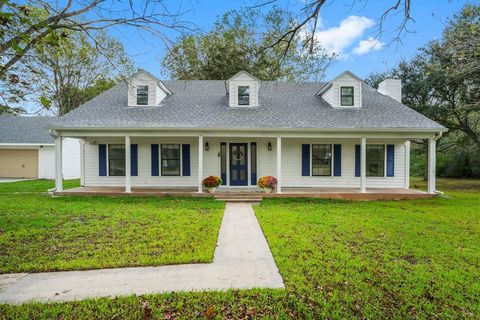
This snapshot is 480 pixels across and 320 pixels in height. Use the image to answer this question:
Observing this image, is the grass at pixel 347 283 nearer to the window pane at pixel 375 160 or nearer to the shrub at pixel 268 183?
the shrub at pixel 268 183

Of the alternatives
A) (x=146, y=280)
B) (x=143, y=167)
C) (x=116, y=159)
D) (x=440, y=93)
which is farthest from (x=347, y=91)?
(x=146, y=280)

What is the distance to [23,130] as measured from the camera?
21344mm

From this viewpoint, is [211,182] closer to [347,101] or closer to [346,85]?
[347,101]

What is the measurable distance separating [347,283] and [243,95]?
34.2 ft

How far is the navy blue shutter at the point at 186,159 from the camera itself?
1252 centimetres

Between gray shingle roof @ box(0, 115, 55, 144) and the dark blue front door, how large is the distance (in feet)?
48.7

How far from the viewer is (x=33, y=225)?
6801 mm

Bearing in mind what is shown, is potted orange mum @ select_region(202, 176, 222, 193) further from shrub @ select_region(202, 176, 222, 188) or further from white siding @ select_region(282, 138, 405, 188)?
white siding @ select_region(282, 138, 405, 188)

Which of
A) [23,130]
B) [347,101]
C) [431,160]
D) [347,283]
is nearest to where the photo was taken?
[347,283]

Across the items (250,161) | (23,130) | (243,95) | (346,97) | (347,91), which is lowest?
(250,161)

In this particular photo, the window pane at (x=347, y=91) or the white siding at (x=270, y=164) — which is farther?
the window pane at (x=347, y=91)

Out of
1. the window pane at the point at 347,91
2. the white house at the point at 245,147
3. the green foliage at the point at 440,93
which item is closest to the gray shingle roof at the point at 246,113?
the white house at the point at 245,147

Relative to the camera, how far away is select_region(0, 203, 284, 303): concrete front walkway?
3.59 m

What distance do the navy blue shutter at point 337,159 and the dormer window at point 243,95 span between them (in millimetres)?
4282
